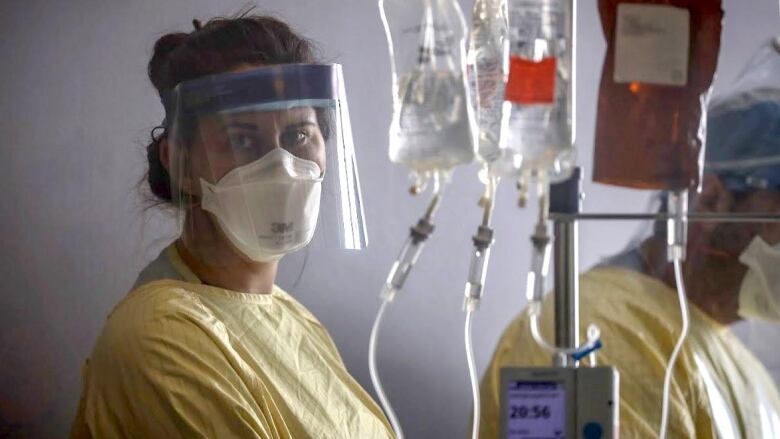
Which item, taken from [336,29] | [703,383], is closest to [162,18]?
[336,29]

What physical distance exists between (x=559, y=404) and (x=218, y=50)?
0.74 meters

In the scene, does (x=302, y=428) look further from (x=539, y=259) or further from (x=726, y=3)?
(x=726, y=3)

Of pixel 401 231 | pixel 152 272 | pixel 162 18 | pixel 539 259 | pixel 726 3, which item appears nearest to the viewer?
pixel 539 259

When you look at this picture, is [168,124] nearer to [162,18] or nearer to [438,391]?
[162,18]

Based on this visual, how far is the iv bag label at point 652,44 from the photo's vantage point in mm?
1363

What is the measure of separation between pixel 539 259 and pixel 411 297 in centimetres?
82

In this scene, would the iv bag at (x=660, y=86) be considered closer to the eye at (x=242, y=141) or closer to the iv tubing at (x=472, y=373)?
the iv tubing at (x=472, y=373)

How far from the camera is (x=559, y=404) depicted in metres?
1.33

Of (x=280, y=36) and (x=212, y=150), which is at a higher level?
(x=280, y=36)

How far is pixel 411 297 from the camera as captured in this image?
208 cm

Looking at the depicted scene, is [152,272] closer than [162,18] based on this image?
Yes

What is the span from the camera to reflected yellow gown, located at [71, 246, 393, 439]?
137 centimetres

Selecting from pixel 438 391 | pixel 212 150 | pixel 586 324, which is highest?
pixel 212 150

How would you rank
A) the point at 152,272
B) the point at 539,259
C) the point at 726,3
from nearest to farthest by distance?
the point at 539,259
the point at 152,272
the point at 726,3
